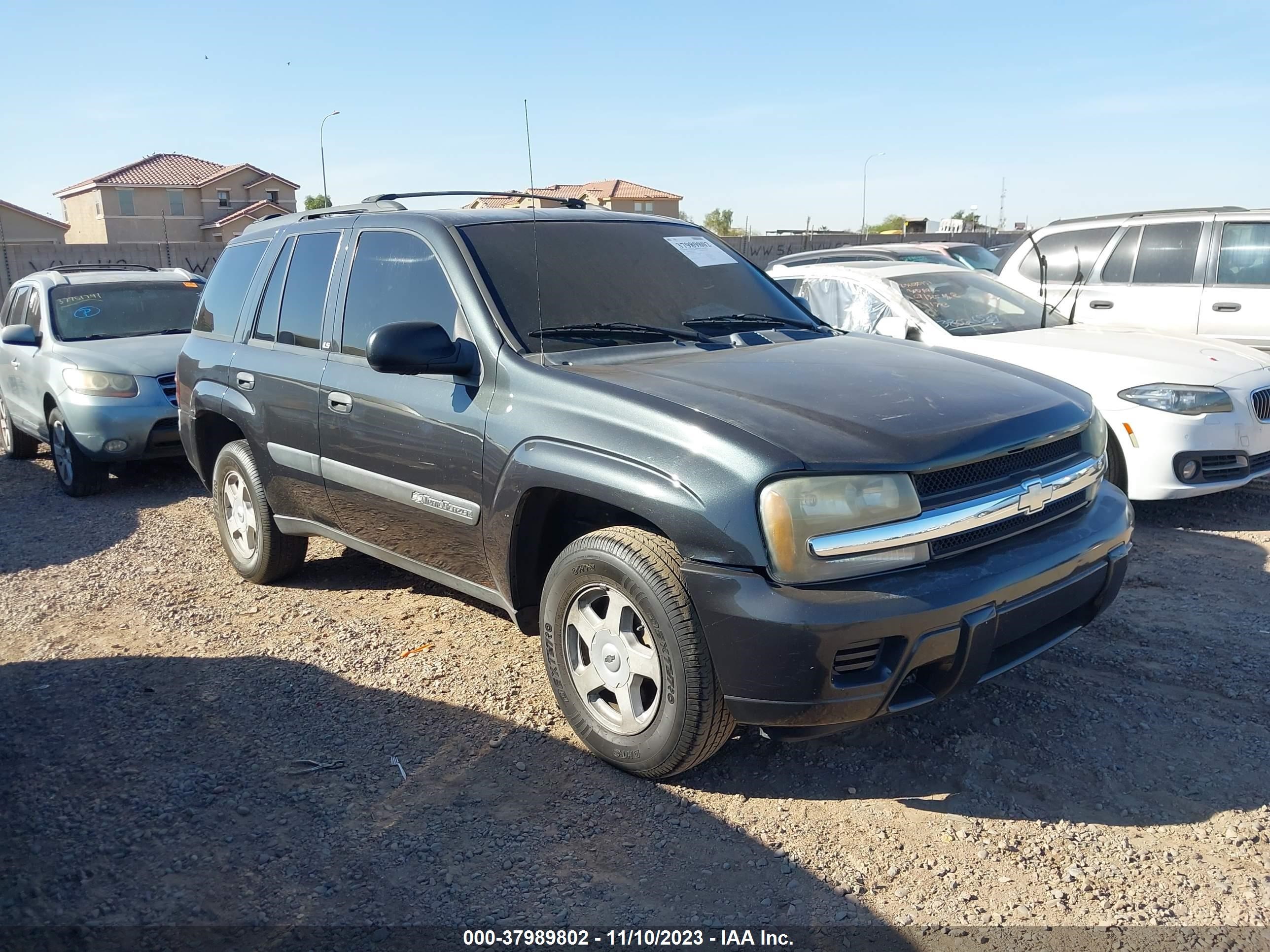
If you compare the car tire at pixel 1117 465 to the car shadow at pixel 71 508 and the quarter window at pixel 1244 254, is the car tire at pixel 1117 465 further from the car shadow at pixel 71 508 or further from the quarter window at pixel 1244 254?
the car shadow at pixel 71 508

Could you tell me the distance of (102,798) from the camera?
3.35 meters

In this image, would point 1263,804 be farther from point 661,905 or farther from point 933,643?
point 661,905

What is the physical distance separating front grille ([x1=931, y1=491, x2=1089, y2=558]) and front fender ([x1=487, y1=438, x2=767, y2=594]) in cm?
59

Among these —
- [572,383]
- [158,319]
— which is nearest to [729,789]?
[572,383]

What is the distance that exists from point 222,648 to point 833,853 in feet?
10.0

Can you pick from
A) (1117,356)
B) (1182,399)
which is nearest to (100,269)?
(1117,356)

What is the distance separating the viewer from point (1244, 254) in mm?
8398

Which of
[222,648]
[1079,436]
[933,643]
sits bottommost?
[222,648]

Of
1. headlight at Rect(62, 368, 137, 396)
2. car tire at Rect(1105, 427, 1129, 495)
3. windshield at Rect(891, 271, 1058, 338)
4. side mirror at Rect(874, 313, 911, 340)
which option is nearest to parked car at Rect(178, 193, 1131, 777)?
car tire at Rect(1105, 427, 1129, 495)

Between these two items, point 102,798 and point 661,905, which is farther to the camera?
point 102,798

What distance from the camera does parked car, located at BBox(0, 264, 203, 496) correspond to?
783cm

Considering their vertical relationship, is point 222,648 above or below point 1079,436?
below

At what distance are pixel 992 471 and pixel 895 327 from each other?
3.86 meters

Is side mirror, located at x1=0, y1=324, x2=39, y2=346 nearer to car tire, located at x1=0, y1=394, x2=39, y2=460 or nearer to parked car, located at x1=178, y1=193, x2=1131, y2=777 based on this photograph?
car tire, located at x1=0, y1=394, x2=39, y2=460
